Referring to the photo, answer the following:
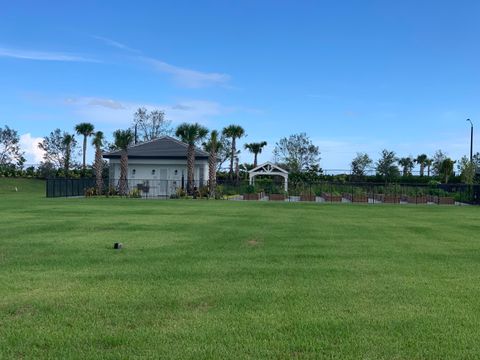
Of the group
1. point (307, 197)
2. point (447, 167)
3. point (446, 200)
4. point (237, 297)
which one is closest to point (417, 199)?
point (446, 200)

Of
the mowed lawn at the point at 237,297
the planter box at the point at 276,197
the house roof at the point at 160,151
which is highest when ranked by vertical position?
the house roof at the point at 160,151

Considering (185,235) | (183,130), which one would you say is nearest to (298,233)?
(185,235)

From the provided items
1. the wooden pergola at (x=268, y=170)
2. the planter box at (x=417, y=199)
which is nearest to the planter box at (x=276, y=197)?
the planter box at (x=417, y=199)

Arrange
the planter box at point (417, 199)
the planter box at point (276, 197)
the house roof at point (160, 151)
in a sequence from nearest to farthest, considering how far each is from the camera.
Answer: the planter box at point (417, 199)
the planter box at point (276, 197)
the house roof at point (160, 151)

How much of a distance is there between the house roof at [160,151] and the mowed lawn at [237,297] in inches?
1213

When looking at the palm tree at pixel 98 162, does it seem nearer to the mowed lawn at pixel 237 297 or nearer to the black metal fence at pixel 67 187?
the black metal fence at pixel 67 187

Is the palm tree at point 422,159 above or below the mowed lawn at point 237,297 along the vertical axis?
above

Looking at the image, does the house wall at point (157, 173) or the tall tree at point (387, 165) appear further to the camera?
the tall tree at point (387, 165)

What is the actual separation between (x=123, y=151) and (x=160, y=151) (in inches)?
176

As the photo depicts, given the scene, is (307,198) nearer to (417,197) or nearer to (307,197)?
(307,197)

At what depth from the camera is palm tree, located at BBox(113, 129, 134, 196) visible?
38969 mm

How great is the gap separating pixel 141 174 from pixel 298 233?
31.6 metres

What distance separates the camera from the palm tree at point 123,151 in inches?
1534

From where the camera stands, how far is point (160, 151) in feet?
144
